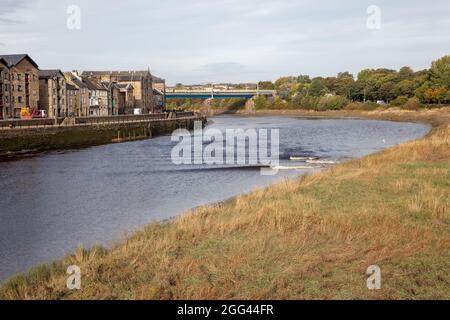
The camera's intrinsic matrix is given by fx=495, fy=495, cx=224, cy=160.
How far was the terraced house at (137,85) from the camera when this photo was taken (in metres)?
130

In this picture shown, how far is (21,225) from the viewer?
2148cm

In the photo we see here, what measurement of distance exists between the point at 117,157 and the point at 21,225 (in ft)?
101

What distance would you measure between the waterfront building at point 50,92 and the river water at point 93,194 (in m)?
37.6

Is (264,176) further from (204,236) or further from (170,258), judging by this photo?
(170,258)

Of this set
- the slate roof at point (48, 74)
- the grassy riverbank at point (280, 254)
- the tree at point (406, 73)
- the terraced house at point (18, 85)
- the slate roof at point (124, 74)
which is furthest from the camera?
the tree at point (406, 73)

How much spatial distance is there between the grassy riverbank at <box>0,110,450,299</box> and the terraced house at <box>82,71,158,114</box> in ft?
353

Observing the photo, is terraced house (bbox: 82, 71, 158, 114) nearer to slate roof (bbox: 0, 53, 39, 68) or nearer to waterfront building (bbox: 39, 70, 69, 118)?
waterfront building (bbox: 39, 70, 69, 118)

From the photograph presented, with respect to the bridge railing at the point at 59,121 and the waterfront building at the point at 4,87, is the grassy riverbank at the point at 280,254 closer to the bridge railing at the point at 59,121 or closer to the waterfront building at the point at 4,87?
the bridge railing at the point at 59,121

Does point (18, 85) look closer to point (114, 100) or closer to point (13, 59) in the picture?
point (13, 59)

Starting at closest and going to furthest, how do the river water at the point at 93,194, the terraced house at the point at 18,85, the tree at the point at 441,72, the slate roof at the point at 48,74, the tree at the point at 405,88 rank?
the river water at the point at 93,194 → the terraced house at the point at 18,85 → the slate roof at the point at 48,74 → the tree at the point at 441,72 → the tree at the point at 405,88

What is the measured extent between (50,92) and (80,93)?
1210 centimetres

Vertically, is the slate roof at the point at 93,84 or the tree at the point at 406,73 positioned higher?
the tree at the point at 406,73

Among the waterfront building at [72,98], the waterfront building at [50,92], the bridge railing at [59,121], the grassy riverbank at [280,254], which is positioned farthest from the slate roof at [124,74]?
the grassy riverbank at [280,254]
